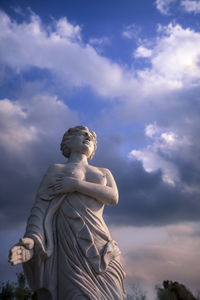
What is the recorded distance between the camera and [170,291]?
74.9ft

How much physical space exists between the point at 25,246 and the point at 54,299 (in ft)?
3.71

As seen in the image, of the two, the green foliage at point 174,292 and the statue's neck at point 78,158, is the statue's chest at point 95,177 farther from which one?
the green foliage at point 174,292

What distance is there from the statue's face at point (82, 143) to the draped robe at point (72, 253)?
146 cm

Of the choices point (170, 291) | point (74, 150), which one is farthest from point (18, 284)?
point (74, 150)

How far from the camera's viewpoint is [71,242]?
6.18 m

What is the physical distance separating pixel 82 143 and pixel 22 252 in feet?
10.5

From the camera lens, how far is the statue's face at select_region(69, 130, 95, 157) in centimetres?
786

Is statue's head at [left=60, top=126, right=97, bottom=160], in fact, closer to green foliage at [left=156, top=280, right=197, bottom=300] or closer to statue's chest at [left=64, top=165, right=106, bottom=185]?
statue's chest at [left=64, top=165, right=106, bottom=185]

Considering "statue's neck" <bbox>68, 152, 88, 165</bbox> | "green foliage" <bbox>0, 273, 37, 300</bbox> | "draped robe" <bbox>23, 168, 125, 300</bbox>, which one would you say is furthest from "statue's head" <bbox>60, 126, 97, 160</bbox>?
"green foliage" <bbox>0, 273, 37, 300</bbox>

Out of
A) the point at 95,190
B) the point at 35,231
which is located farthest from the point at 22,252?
the point at 95,190

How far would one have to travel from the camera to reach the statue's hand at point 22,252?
5.40 m

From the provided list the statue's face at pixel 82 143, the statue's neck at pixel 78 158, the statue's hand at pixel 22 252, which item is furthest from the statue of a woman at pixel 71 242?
the statue's face at pixel 82 143

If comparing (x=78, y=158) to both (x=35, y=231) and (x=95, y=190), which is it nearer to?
(x=95, y=190)

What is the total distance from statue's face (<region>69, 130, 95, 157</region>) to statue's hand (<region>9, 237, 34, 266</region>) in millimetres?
2748
